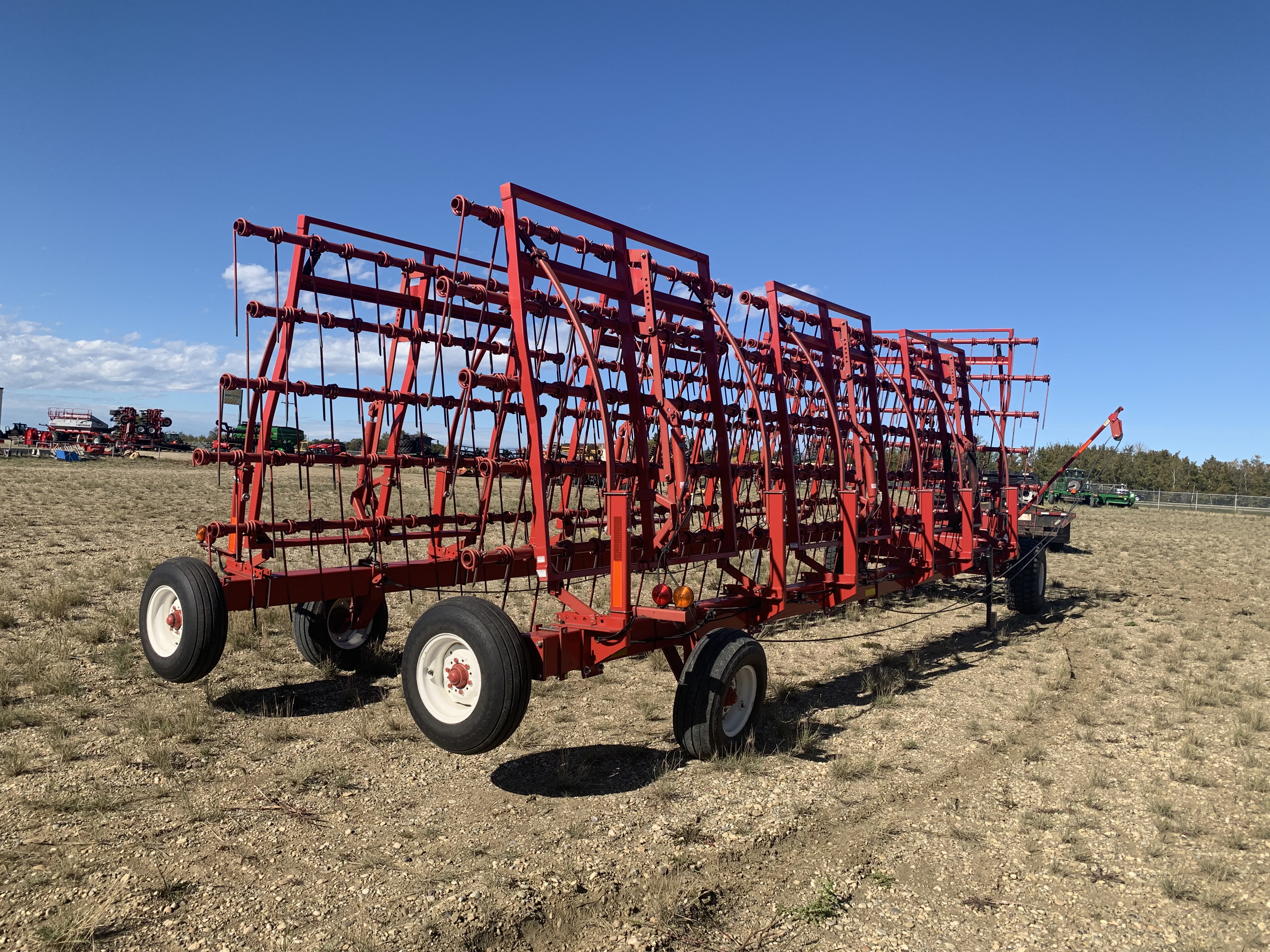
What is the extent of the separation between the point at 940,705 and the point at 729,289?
4460 millimetres

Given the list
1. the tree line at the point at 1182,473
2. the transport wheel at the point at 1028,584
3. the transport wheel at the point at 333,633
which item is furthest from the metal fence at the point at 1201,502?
the transport wheel at the point at 333,633

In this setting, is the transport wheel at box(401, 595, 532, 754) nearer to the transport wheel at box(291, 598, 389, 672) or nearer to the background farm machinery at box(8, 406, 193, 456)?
the transport wheel at box(291, 598, 389, 672)

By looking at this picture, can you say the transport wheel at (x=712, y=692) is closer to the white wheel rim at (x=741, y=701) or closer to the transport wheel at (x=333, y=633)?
the white wheel rim at (x=741, y=701)

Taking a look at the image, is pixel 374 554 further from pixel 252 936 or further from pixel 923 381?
pixel 923 381

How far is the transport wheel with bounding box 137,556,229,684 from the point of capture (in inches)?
244

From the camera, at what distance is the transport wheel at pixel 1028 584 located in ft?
42.2

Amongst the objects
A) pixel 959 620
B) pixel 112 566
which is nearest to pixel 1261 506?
pixel 959 620

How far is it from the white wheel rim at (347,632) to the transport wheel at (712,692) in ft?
12.9

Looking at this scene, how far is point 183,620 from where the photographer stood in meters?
6.24

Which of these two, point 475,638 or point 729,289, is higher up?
point 729,289

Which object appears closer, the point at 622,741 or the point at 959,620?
the point at 622,741

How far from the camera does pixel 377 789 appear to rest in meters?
5.41

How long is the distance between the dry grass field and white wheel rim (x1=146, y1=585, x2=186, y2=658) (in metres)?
0.55

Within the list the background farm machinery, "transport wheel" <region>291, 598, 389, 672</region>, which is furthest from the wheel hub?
the background farm machinery
